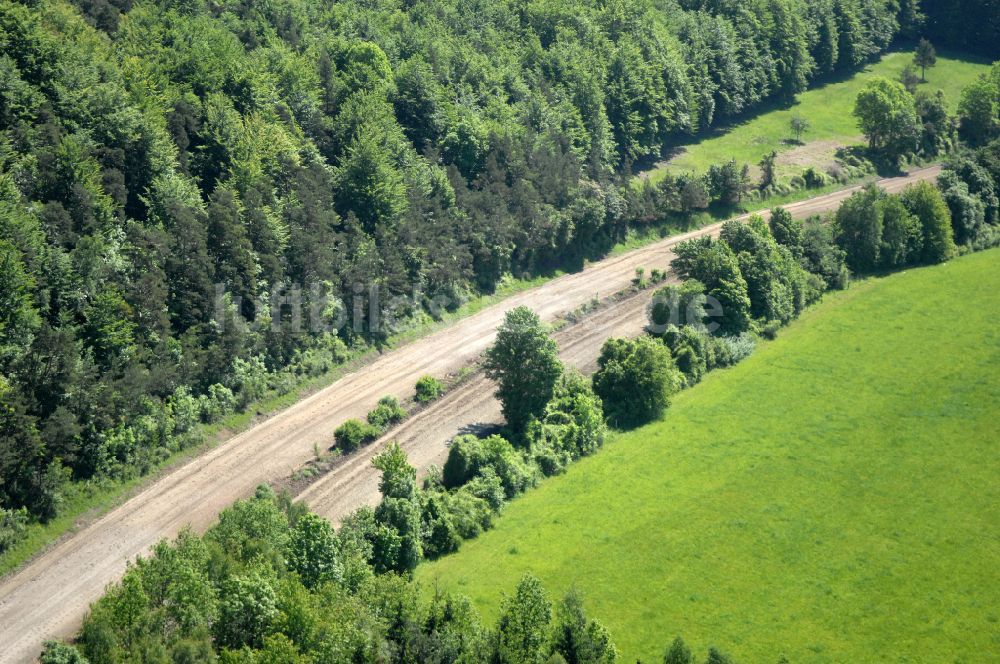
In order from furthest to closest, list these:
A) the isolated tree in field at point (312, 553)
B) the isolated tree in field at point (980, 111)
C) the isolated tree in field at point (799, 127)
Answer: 1. the isolated tree in field at point (799, 127)
2. the isolated tree in field at point (980, 111)
3. the isolated tree in field at point (312, 553)

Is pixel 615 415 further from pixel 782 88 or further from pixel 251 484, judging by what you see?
pixel 782 88

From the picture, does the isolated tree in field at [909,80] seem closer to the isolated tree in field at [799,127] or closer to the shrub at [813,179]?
the isolated tree in field at [799,127]

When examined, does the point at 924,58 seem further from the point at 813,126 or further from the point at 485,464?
the point at 485,464

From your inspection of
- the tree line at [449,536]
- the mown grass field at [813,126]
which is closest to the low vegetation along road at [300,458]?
the tree line at [449,536]

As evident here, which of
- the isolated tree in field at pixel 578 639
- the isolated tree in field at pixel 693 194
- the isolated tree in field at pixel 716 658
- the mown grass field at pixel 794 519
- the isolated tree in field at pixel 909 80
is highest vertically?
the isolated tree in field at pixel 693 194

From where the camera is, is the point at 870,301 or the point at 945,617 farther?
the point at 870,301

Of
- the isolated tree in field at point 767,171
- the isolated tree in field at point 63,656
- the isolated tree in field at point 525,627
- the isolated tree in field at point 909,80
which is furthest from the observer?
the isolated tree in field at point 909,80

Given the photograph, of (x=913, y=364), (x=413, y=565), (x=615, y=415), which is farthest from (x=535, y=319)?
(x=913, y=364)
